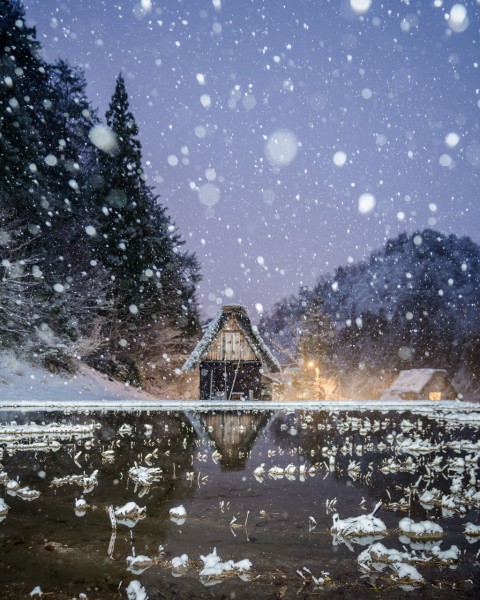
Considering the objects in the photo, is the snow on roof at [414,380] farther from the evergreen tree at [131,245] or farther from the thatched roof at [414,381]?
the evergreen tree at [131,245]

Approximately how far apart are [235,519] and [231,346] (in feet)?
72.6

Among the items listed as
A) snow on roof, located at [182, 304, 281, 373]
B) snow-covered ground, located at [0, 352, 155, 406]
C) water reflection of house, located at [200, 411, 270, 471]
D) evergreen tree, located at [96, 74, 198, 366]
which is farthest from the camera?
evergreen tree, located at [96, 74, 198, 366]

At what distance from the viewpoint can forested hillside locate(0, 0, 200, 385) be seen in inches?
984

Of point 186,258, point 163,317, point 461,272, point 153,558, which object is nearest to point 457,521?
point 153,558

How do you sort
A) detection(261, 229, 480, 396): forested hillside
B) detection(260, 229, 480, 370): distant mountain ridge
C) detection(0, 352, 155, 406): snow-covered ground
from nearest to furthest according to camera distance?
detection(0, 352, 155, 406): snow-covered ground < detection(261, 229, 480, 396): forested hillside < detection(260, 229, 480, 370): distant mountain ridge

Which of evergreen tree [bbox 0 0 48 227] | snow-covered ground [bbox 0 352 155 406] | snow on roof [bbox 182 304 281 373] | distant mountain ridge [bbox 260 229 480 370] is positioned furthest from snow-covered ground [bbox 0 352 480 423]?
distant mountain ridge [bbox 260 229 480 370]

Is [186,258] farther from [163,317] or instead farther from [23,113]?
[23,113]

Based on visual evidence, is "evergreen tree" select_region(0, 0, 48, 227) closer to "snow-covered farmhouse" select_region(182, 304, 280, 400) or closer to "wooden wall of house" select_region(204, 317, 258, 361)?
"snow-covered farmhouse" select_region(182, 304, 280, 400)

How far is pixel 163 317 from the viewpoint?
1486 inches

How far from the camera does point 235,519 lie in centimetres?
525

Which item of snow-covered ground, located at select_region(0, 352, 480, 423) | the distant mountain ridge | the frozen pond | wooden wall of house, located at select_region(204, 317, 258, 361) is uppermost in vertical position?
the distant mountain ridge

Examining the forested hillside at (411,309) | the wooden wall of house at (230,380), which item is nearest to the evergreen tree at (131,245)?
the wooden wall of house at (230,380)

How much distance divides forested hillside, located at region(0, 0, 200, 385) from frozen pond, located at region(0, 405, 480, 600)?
1533 cm

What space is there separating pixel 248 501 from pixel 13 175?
2472 cm
